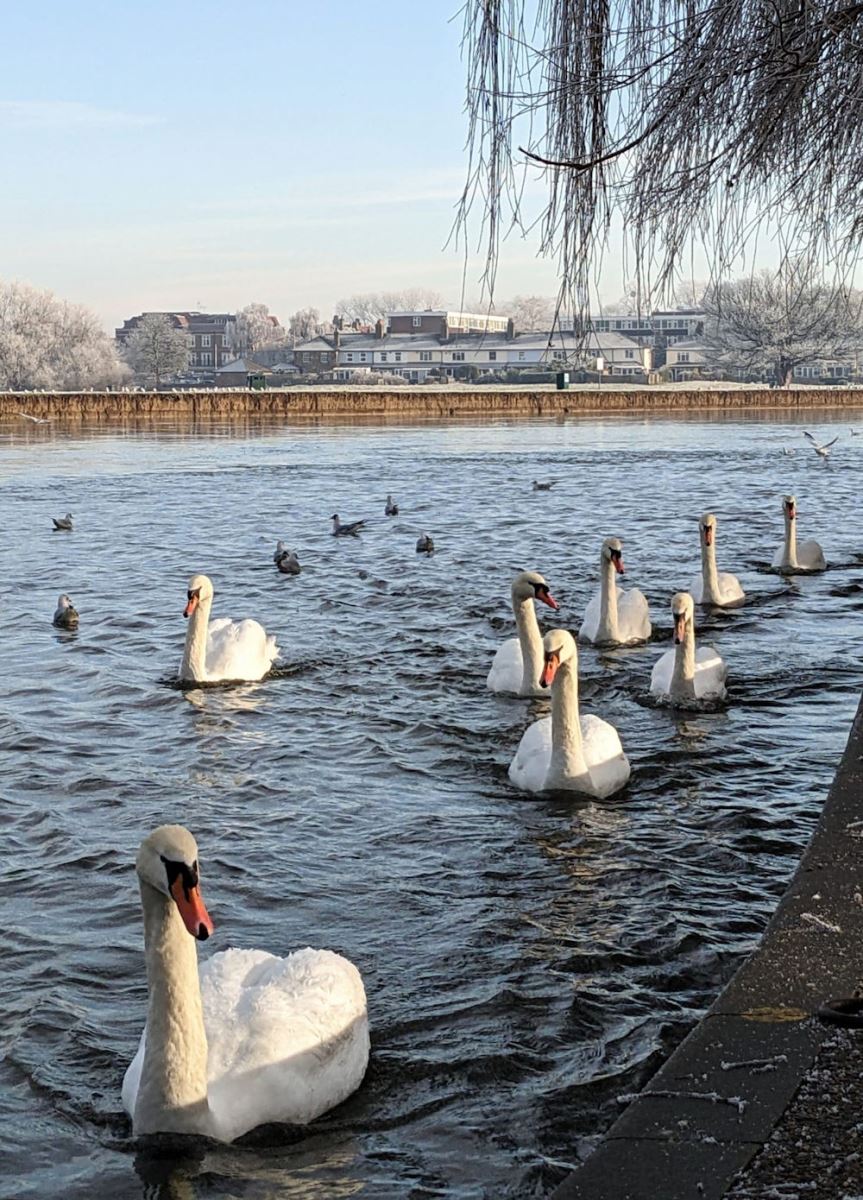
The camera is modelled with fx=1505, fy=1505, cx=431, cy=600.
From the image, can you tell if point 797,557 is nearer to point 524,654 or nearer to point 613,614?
point 613,614

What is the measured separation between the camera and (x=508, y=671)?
12.9 m

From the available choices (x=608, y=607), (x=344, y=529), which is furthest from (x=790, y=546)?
(x=344, y=529)

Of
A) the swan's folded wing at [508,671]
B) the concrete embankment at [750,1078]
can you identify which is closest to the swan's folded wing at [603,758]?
the swan's folded wing at [508,671]

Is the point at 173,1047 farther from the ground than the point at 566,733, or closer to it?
closer to it

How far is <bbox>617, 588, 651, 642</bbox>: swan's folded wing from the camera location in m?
14.8

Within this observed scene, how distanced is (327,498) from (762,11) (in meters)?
28.6

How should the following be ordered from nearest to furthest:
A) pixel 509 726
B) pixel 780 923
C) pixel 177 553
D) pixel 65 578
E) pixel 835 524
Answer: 1. pixel 780 923
2. pixel 509 726
3. pixel 65 578
4. pixel 177 553
5. pixel 835 524

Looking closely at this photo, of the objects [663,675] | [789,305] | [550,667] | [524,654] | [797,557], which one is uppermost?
[789,305]

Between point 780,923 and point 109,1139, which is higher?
point 780,923

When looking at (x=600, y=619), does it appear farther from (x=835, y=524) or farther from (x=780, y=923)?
(x=835, y=524)

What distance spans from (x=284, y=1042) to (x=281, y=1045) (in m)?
0.02

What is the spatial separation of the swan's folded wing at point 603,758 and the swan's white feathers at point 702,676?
2.11 metres

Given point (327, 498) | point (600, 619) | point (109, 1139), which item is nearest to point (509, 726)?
point (600, 619)

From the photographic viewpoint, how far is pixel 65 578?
2098 cm
